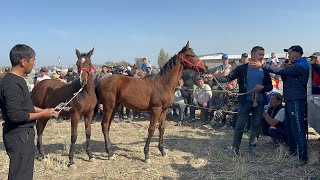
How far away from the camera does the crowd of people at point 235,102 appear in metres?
3.11

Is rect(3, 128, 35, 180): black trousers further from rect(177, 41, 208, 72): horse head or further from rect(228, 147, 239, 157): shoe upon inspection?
rect(228, 147, 239, 157): shoe

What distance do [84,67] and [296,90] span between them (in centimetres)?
401

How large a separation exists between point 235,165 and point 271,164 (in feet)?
2.41

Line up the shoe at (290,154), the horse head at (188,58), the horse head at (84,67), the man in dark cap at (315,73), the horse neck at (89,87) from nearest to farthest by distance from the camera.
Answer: the horse head at (84,67)
the horse neck at (89,87)
the shoe at (290,154)
the horse head at (188,58)
the man in dark cap at (315,73)

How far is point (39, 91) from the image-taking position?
21.8 ft

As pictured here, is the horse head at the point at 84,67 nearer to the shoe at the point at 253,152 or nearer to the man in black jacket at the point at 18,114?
the man in black jacket at the point at 18,114

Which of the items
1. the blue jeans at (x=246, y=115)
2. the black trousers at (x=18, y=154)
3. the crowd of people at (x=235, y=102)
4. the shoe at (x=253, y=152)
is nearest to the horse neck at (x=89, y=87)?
the crowd of people at (x=235, y=102)

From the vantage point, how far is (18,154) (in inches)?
122

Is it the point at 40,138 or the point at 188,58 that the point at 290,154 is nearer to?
the point at 188,58

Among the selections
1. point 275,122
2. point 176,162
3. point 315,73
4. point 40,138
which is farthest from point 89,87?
point 315,73

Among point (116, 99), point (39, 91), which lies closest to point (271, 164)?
point (116, 99)

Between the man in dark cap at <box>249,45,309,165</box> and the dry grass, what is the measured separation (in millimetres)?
523

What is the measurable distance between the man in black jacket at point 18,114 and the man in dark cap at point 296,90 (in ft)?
13.4

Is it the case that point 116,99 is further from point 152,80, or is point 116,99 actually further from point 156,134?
point 156,134
